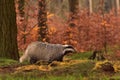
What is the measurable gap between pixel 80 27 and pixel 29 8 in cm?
330

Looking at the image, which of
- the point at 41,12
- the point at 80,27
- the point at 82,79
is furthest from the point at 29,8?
the point at 82,79

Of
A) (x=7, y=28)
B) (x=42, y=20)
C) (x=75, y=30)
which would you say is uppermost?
(x=7, y=28)

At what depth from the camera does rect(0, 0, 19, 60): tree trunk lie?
39.4ft

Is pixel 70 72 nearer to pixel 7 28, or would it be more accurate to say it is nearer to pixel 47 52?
pixel 47 52

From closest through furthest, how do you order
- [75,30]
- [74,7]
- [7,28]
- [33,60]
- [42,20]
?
[33,60] → [7,28] → [42,20] → [75,30] → [74,7]

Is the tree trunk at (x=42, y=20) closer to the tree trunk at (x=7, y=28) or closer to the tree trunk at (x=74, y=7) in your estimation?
the tree trunk at (x=74, y=7)

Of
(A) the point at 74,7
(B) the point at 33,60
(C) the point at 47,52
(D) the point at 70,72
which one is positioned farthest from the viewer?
(A) the point at 74,7

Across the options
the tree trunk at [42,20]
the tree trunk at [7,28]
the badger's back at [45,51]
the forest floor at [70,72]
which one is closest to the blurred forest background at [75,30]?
the tree trunk at [42,20]

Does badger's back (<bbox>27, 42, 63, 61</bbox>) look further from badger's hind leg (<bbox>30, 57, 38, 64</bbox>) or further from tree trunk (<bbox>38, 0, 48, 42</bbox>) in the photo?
tree trunk (<bbox>38, 0, 48, 42</bbox>)

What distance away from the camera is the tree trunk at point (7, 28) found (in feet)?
39.4

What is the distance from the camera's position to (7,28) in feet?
39.5

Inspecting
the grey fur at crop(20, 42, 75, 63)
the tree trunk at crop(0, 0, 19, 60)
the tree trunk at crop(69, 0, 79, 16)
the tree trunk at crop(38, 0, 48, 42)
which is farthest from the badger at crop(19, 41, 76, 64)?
the tree trunk at crop(69, 0, 79, 16)

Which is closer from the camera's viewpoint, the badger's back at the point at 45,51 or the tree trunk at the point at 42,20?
the badger's back at the point at 45,51

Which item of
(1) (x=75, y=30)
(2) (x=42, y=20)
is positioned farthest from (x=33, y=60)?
(1) (x=75, y=30)
